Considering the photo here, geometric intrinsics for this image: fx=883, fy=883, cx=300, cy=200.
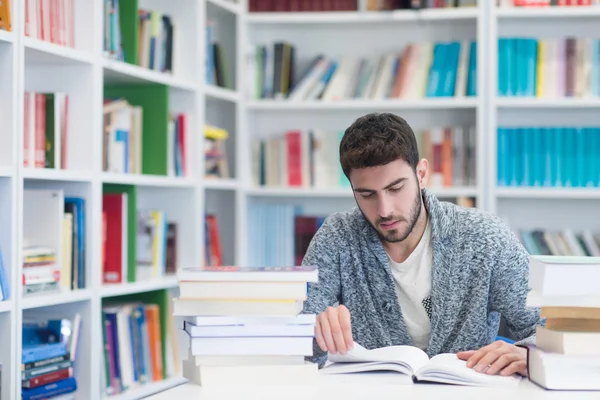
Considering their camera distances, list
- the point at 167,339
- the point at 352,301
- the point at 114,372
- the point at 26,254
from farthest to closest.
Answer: the point at 167,339 → the point at 114,372 → the point at 26,254 → the point at 352,301

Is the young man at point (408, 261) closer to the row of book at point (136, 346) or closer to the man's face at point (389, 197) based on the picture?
the man's face at point (389, 197)

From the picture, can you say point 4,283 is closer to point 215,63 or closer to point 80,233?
point 80,233

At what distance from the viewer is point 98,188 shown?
2.96 m

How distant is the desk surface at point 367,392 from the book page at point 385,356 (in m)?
0.06

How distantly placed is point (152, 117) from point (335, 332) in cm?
207

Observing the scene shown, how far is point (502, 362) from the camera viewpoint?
164cm

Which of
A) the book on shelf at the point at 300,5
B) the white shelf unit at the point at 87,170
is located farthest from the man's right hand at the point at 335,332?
the book on shelf at the point at 300,5

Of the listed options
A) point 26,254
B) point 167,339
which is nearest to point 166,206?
point 167,339

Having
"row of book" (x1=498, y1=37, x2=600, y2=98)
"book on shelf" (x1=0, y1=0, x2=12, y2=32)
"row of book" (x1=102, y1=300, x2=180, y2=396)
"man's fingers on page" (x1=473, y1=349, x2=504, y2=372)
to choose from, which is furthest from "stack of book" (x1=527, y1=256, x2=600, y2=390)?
"row of book" (x1=498, y1=37, x2=600, y2=98)

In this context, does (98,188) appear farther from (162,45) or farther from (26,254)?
(162,45)

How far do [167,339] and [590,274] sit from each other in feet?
7.55

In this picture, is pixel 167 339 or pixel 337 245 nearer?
pixel 337 245

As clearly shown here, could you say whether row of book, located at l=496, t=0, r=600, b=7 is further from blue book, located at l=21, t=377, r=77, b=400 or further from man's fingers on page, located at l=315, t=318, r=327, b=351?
man's fingers on page, located at l=315, t=318, r=327, b=351

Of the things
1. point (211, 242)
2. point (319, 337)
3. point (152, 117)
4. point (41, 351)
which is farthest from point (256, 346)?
point (211, 242)
